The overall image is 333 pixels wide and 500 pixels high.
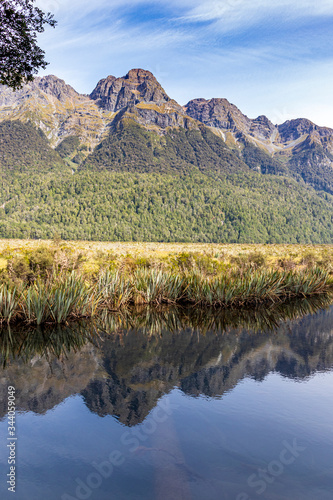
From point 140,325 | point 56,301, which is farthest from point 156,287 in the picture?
point 56,301

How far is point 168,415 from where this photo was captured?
5336 mm

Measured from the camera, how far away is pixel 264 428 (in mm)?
5016

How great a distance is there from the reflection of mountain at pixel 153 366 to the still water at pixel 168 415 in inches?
0.9

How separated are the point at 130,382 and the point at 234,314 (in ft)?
22.0

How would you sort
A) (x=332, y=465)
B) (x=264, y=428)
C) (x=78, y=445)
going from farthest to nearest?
(x=264, y=428)
(x=78, y=445)
(x=332, y=465)

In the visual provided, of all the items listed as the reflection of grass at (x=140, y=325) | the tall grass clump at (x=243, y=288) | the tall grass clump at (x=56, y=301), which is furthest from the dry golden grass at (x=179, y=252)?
the tall grass clump at (x=56, y=301)

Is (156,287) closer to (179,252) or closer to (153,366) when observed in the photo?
(153,366)

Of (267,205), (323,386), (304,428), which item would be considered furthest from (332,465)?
(267,205)

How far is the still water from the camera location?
390 cm

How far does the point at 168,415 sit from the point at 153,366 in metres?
1.94

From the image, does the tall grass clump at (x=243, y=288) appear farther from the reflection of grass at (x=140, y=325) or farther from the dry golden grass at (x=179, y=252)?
the dry golden grass at (x=179, y=252)

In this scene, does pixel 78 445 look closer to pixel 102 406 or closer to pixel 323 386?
pixel 102 406

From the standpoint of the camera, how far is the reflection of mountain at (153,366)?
5848 millimetres

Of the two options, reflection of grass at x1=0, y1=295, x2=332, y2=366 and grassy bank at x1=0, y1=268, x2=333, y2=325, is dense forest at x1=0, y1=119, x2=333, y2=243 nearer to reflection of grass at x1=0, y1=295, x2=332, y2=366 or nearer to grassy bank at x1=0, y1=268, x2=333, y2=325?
grassy bank at x1=0, y1=268, x2=333, y2=325
